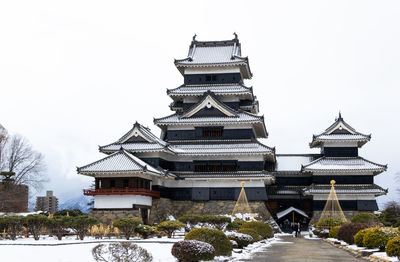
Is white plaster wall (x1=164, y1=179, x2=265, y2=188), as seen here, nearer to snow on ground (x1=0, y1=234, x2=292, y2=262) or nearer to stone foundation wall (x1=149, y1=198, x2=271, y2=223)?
stone foundation wall (x1=149, y1=198, x2=271, y2=223)

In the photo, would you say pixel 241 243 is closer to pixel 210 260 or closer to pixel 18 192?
pixel 210 260

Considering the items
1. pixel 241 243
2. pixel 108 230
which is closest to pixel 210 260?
pixel 241 243

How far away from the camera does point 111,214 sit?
45.8 metres

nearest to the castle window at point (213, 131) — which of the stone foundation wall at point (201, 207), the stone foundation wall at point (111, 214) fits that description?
the stone foundation wall at point (201, 207)

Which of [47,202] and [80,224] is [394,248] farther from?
[47,202]

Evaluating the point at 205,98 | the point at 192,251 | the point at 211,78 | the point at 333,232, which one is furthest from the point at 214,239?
the point at 211,78

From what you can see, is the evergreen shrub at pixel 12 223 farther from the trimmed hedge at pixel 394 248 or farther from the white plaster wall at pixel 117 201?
the trimmed hedge at pixel 394 248

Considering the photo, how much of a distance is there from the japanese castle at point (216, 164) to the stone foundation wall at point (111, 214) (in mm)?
96

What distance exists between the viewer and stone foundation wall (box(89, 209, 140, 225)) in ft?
149

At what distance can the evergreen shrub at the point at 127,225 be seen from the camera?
37.4 metres

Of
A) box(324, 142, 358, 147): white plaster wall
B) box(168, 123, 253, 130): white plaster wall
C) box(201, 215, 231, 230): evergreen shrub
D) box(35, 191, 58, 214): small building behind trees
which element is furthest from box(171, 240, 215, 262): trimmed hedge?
box(35, 191, 58, 214): small building behind trees

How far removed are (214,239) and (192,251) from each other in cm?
279

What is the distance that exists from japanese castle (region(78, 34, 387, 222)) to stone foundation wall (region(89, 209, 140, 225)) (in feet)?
0.32

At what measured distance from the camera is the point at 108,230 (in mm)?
40031
